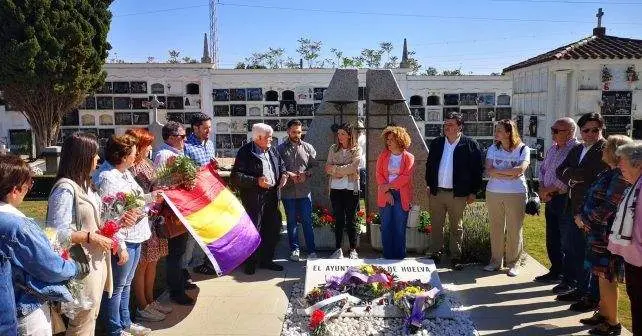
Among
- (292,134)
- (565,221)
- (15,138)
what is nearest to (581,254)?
(565,221)

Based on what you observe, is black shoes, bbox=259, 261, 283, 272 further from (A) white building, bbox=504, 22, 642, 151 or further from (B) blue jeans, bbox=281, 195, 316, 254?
(A) white building, bbox=504, 22, 642, 151

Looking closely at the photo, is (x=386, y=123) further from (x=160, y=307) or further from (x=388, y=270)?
(x=160, y=307)

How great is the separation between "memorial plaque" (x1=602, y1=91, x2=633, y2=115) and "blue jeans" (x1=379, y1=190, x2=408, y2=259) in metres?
9.24

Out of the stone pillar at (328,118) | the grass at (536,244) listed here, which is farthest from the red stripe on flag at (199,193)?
the stone pillar at (328,118)

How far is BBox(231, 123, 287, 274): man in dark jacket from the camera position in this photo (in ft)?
17.2

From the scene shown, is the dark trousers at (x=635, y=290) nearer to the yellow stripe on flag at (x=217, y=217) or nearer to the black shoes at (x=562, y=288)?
the black shoes at (x=562, y=288)

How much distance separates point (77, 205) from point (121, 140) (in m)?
0.62

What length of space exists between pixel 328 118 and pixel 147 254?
11.0 ft

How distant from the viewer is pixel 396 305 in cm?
418

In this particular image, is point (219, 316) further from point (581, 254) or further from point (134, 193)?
point (581, 254)

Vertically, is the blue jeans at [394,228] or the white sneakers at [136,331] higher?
the blue jeans at [394,228]

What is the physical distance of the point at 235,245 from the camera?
429cm

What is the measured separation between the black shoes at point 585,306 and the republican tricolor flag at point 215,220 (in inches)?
114

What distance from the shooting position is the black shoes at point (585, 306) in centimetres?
432
